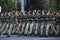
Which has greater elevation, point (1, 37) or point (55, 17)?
point (55, 17)

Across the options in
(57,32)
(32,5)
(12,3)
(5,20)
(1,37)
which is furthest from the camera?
(32,5)

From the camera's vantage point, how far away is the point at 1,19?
304cm

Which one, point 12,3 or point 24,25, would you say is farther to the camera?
point 12,3

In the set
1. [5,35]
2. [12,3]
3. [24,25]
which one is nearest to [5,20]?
[24,25]

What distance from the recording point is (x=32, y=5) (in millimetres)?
8180

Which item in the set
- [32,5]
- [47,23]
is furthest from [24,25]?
[32,5]

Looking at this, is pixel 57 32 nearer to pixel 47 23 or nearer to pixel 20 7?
pixel 47 23

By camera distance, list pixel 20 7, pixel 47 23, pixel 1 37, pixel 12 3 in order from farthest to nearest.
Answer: pixel 20 7
pixel 12 3
pixel 47 23
pixel 1 37

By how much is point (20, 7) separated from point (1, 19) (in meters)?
4.55

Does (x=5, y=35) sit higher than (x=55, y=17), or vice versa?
(x=55, y=17)

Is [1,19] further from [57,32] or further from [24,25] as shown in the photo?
[57,32]

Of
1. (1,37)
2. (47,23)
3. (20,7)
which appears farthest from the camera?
(20,7)

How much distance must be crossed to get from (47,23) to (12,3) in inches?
172

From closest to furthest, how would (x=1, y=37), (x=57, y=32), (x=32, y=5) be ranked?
1. (x=1, y=37)
2. (x=57, y=32)
3. (x=32, y=5)
